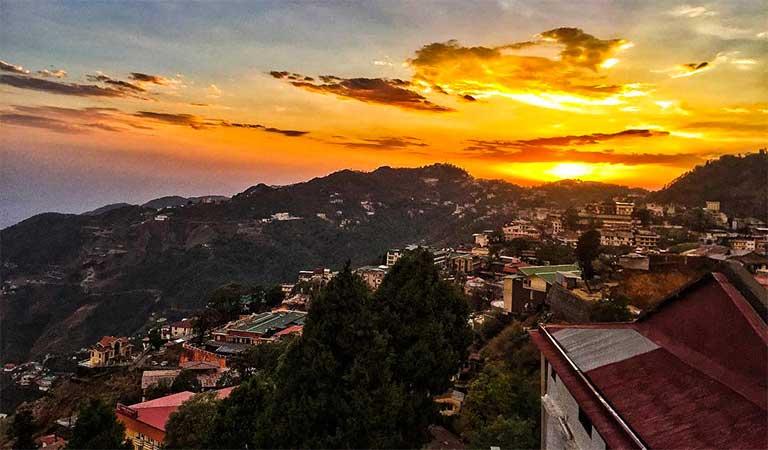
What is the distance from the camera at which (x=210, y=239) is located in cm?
4869

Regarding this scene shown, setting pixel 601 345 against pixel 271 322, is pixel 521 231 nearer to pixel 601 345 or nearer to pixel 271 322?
pixel 271 322

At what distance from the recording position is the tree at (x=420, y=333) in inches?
278

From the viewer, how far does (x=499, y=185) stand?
2451 inches

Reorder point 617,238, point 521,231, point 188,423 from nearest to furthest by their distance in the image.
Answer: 1. point 188,423
2. point 617,238
3. point 521,231

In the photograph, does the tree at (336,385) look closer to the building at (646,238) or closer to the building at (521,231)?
the building at (646,238)

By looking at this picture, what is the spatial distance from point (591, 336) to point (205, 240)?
47.3 meters

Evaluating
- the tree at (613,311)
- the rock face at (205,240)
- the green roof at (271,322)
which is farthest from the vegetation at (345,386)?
the rock face at (205,240)

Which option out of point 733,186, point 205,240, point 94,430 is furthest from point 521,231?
point 94,430

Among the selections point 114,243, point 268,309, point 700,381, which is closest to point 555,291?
point 700,381

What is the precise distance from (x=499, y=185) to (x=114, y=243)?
3983 centimetres

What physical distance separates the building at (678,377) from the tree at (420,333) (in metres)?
2.44

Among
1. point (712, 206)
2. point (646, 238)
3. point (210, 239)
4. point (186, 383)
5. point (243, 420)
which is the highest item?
point (712, 206)

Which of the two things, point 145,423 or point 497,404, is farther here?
point 145,423

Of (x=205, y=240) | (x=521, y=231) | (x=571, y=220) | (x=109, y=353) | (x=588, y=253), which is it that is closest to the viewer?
(x=588, y=253)
